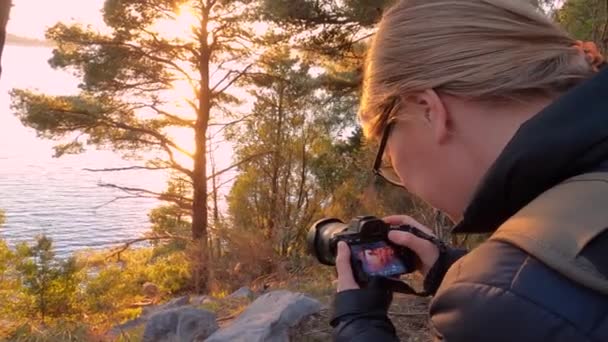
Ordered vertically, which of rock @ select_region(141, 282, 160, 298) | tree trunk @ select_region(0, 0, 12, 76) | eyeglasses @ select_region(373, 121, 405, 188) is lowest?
rock @ select_region(141, 282, 160, 298)

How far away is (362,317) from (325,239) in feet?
1.14

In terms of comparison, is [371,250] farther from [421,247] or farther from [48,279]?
[48,279]

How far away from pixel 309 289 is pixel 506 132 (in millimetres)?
3307

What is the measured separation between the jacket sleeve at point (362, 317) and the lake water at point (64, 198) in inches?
495

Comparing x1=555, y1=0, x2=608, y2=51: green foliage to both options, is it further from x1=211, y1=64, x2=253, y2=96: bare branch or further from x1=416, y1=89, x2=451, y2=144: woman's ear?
x1=211, y1=64, x2=253, y2=96: bare branch

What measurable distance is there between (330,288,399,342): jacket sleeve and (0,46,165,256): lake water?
12.6 m

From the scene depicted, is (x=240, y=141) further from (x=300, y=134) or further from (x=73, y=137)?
(x=73, y=137)

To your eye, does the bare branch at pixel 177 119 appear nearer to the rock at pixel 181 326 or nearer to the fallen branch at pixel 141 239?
the fallen branch at pixel 141 239

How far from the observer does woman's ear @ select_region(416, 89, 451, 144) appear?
907 millimetres

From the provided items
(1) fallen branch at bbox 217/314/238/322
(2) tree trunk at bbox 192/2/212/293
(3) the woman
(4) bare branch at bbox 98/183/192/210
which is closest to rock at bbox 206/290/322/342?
(1) fallen branch at bbox 217/314/238/322

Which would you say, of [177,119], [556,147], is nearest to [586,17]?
[556,147]

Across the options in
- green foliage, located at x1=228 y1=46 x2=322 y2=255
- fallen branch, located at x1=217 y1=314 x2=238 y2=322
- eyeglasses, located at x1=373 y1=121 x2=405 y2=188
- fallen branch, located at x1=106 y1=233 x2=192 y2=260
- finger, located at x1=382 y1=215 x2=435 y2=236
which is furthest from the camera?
fallen branch, located at x1=106 y1=233 x2=192 y2=260

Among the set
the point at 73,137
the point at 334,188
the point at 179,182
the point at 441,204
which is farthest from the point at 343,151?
the point at 441,204

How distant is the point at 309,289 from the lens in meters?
4.08
